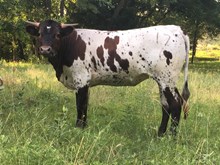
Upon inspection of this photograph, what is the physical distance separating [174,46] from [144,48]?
21.1 inches

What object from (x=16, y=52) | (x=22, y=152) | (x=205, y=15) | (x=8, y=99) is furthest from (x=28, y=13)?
(x=22, y=152)

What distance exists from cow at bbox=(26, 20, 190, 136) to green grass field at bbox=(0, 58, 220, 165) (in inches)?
17.8

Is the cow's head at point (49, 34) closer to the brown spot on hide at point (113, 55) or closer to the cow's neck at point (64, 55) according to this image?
the cow's neck at point (64, 55)

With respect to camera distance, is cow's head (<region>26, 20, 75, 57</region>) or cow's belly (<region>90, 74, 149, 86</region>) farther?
cow's belly (<region>90, 74, 149, 86</region>)

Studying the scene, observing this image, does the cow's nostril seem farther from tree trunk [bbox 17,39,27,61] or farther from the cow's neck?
tree trunk [bbox 17,39,27,61]

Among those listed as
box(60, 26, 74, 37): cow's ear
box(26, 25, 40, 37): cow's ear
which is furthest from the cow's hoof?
box(26, 25, 40, 37): cow's ear

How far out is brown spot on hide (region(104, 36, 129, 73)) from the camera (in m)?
7.37

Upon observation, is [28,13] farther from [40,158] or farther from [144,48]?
[40,158]

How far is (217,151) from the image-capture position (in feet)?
18.8

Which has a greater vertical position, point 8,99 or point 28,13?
point 28,13

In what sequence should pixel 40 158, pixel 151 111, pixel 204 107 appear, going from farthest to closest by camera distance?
pixel 204 107
pixel 151 111
pixel 40 158

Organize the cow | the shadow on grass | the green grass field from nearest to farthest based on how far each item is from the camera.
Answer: the green grass field < the cow < the shadow on grass

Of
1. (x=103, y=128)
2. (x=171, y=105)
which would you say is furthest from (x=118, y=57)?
(x=103, y=128)

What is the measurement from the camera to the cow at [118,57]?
7.16 m
